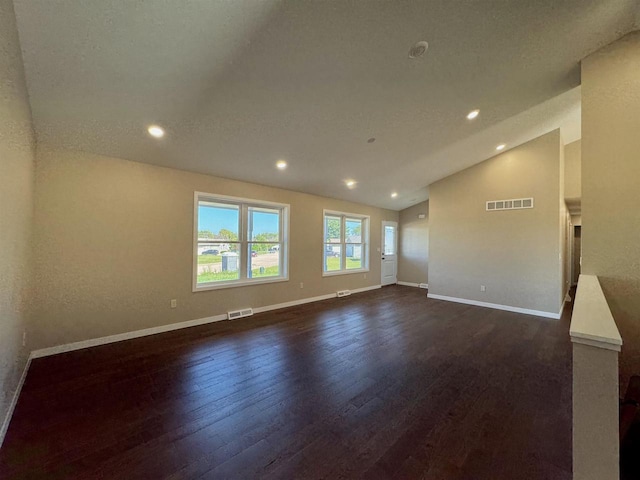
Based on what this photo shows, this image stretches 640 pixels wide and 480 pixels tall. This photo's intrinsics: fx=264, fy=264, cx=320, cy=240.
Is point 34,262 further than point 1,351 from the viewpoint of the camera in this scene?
Yes

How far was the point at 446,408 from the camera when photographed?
2.18m

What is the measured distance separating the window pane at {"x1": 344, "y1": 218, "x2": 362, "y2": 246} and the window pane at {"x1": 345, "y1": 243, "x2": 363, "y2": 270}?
143mm

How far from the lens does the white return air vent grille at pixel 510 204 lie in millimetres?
5266

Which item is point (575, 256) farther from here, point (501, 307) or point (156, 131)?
point (156, 131)

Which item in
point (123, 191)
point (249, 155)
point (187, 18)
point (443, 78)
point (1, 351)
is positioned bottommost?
point (1, 351)

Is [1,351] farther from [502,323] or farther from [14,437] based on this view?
[502,323]

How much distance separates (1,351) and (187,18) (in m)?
2.63

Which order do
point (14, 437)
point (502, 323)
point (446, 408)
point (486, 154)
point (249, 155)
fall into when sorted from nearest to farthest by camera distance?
point (14, 437) < point (446, 408) < point (249, 155) < point (502, 323) < point (486, 154)

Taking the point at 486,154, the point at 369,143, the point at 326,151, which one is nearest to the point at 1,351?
the point at 326,151

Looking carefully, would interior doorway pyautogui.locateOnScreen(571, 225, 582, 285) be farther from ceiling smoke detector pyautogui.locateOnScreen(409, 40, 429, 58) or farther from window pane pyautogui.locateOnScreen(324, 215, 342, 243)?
ceiling smoke detector pyautogui.locateOnScreen(409, 40, 429, 58)

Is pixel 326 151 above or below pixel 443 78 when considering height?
below

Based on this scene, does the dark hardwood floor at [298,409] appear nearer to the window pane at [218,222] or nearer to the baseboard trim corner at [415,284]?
the window pane at [218,222]

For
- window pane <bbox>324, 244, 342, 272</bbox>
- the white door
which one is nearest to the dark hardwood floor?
window pane <bbox>324, 244, 342, 272</bbox>

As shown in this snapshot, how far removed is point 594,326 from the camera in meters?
1.23
